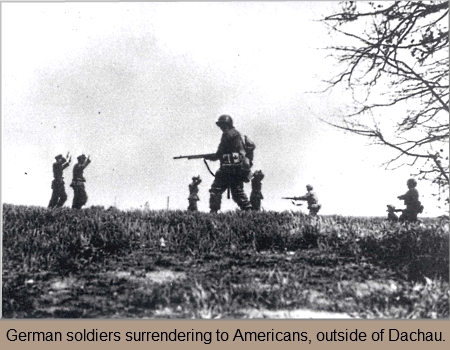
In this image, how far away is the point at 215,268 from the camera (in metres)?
5.20

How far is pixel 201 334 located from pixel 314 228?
10.5ft

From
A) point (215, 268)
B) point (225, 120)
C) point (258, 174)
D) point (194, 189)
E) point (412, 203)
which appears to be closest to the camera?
point (215, 268)

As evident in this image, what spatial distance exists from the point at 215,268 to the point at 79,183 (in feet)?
32.4

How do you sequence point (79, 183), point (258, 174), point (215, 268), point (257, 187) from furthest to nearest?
1. point (257, 187)
2. point (258, 174)
3. point (79, 183)
4. point (215, 268)

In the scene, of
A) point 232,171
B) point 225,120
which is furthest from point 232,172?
point 225,120

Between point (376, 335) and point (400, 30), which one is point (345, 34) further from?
point (376, 335)

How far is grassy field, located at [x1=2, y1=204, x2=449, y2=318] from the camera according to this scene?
4320 millimetres

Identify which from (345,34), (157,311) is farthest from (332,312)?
(345,34)

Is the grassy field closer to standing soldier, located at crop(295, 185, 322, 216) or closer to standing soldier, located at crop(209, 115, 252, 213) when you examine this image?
standing soldier, located at crop(209, 115, 252, 213)

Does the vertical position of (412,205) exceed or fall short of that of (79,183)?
it falls short

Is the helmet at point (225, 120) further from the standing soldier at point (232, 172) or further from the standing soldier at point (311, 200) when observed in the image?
the standing soldier at point (311, 200)

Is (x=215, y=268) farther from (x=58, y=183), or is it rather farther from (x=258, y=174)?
(x=258, y=174)

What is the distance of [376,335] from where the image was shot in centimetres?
386

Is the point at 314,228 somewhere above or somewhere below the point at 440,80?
below
